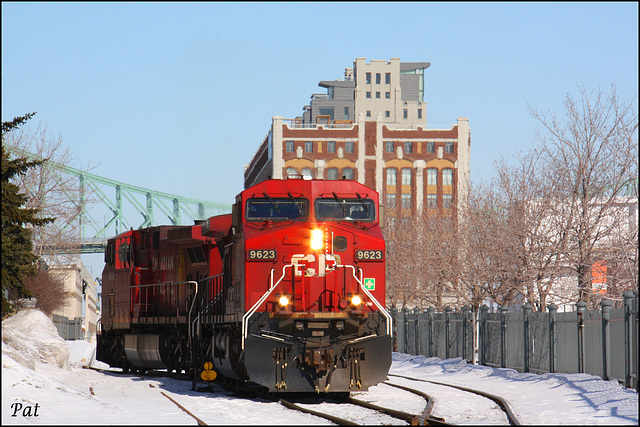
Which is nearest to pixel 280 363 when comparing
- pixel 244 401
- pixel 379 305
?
pixel 244 401

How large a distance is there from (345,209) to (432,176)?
9351 cm

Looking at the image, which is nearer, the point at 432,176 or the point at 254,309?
the point at 254,309

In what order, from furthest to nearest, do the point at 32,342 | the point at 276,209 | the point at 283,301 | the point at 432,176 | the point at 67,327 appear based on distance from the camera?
the point at 432,176, the point at 67,327, the point at 32,342, the point at 276,209, the point at 283,301

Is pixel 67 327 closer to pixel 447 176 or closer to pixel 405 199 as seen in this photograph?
pixel 405 199

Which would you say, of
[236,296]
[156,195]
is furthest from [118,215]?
[236,296]

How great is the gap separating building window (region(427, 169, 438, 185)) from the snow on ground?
3401 inches

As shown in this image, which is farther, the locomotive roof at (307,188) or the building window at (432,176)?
the building window at (432,176)

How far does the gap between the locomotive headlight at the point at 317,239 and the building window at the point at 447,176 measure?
94.7m

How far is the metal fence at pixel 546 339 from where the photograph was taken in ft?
57.5

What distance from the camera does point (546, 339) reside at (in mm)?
21938

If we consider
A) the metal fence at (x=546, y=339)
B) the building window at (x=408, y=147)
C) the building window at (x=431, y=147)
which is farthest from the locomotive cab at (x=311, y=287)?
the building window at (x=431, y=147)

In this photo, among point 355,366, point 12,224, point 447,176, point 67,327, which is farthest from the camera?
point 447,176

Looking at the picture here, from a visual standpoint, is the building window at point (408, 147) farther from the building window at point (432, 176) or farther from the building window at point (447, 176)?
the building window at point (447, 176)

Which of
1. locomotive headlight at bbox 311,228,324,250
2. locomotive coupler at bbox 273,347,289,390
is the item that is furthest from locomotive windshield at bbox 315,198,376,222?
locomotive coupler at bbox 273,347,289,390
